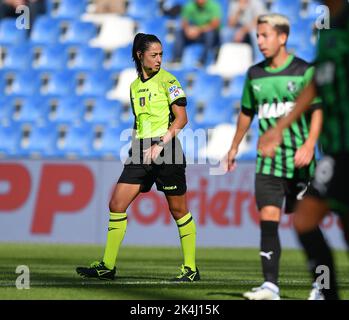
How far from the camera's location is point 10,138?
1791 cm

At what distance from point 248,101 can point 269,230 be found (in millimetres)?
991

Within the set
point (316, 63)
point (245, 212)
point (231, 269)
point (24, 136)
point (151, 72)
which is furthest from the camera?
point (24, 136)

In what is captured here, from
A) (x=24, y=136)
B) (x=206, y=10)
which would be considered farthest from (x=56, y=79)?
(x=206, y=10)

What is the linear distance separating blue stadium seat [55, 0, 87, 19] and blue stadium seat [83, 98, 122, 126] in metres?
2.43

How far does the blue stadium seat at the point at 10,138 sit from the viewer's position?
17.7 metres

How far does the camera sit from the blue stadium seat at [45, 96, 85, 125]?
18125 mm

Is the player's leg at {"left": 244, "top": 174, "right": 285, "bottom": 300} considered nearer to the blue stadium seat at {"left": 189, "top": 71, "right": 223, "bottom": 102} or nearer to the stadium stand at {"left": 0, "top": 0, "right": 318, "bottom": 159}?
the stadium stand at {"left": 0, "top": 0, "right": 318, "bottom": 159}

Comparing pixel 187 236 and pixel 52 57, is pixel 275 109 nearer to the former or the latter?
pixel 187 236

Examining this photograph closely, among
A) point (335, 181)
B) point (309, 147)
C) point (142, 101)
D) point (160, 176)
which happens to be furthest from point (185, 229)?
point (335, 181)

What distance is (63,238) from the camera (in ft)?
50.0

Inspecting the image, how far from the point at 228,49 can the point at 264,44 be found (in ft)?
37.6

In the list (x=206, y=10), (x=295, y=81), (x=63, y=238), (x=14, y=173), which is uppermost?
(x=206, y=10)

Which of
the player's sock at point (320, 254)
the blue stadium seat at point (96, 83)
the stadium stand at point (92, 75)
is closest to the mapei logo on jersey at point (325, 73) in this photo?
the player's sock at point (320, 254)

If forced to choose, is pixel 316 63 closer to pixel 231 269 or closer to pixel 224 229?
pixel 231 269
